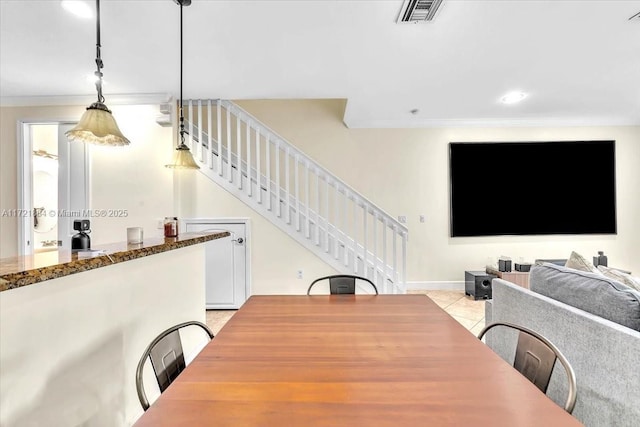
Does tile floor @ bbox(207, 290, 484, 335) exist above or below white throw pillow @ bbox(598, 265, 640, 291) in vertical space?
below

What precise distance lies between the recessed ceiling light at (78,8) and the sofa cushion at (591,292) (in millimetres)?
3594

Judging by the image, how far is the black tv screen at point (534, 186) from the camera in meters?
4.63

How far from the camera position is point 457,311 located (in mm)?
3732

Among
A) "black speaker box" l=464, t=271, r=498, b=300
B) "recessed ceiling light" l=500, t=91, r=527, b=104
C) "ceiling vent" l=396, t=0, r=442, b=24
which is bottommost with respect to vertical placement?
"black speaker box" l=464, t=271, r=498, b=300

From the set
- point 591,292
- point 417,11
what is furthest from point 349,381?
point 417,11

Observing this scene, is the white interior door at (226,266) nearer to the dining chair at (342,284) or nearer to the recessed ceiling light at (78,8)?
the dining chair at (342,284)

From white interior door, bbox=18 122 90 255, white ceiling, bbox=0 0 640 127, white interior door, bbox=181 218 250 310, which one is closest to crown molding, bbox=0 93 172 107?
white ceiling, bbox=0 0 640 127

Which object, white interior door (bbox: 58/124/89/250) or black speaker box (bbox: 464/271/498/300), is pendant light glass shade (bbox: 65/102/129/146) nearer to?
white interior door (bbox: 58/124/89/250)

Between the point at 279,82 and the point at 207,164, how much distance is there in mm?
1355

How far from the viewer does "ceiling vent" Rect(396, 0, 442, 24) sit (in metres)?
2.13

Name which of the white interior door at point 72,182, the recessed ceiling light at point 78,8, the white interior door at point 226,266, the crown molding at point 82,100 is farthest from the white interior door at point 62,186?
the recessed ceiling light at point 78,8

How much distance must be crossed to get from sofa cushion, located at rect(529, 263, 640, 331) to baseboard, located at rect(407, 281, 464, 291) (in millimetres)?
2796

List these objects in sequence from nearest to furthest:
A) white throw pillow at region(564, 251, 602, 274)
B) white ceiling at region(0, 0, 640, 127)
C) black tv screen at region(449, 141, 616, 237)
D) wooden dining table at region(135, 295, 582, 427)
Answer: wooden dining table at region(135, 295, 582, 427) < white throw pillow at region(564, 251, 602, 274) < white ceiling at region(0, 0, 640, 127) < black tv screen at region(449, 141, 616, 237)

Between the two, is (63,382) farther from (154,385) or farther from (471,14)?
(471,14)
